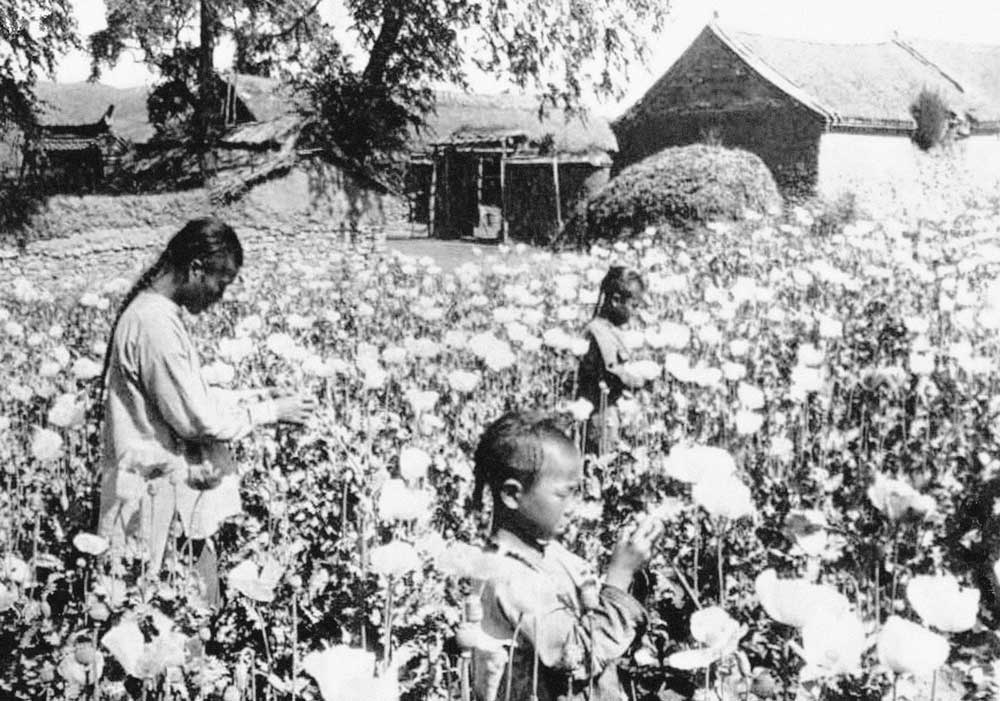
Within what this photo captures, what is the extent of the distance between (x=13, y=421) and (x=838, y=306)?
4.85 m

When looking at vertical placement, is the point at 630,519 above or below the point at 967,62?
below

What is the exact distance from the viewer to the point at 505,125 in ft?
115

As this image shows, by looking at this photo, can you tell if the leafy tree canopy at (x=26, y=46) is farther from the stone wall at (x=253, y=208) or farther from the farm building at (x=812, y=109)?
the farm building at (x=812, y=109)

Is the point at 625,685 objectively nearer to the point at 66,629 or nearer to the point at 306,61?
the point at 66,629

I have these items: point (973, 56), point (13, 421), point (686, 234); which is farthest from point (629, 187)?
point (973, 56)

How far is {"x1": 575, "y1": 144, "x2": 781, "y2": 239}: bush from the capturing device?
1565 cm

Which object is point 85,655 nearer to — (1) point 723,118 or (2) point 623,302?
(2) point 623,302

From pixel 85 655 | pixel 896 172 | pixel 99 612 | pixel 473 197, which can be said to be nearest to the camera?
pixel 85 655

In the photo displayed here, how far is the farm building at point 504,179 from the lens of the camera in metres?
30.0

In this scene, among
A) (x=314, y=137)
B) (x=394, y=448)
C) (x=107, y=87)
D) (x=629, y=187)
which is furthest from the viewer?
(x=107, y=87)

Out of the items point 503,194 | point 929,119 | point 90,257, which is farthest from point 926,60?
point 90,257

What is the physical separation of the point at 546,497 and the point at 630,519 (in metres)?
0.90

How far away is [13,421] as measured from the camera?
5918mm

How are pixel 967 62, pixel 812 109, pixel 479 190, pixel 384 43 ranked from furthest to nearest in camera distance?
pixel 967 62
pixel 479 190
pixel 812 109
pixel 384 43
